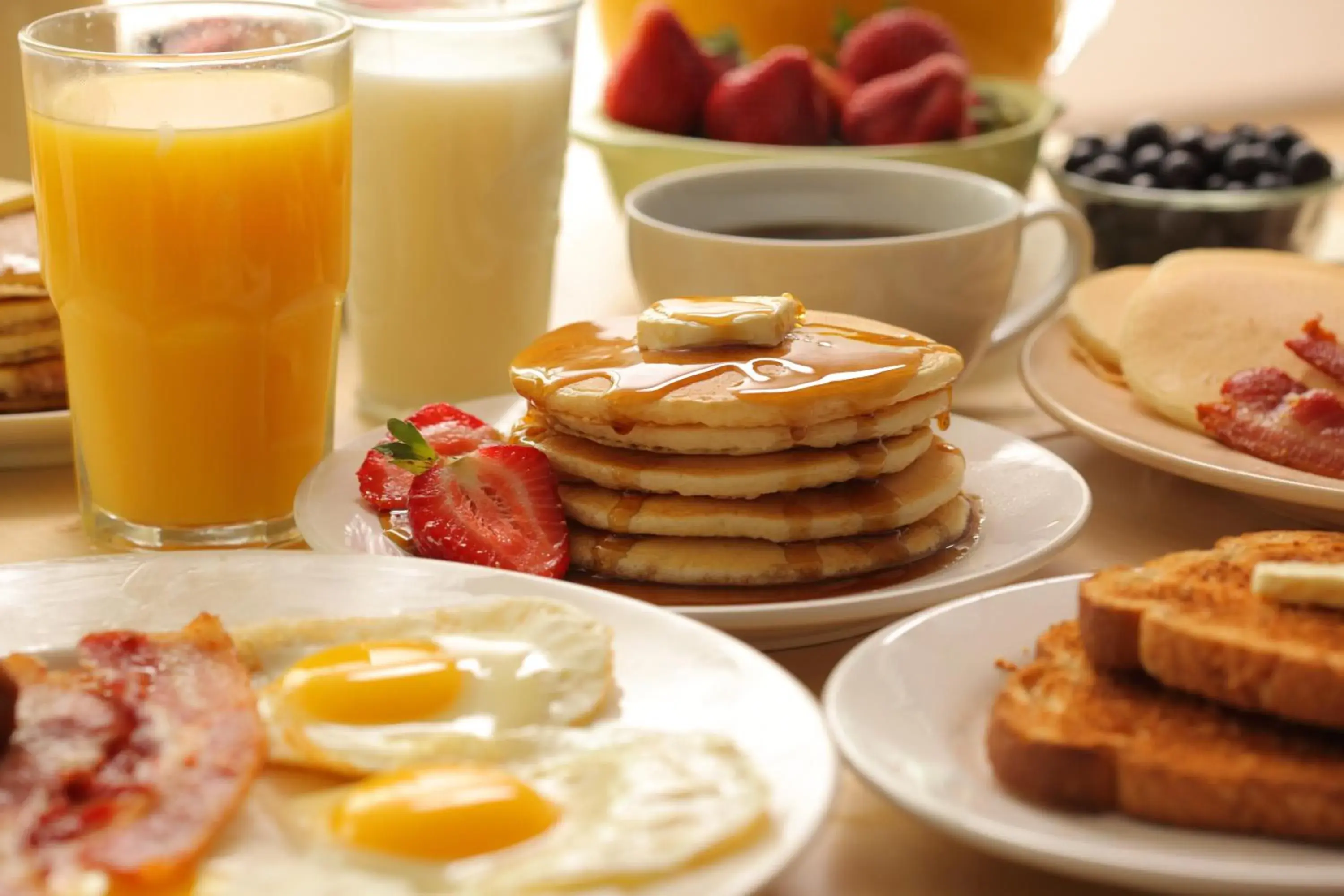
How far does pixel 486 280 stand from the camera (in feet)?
5.16

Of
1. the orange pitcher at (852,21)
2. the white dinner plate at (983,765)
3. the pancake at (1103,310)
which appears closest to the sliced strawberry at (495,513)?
the white dinner plate at (983,765)

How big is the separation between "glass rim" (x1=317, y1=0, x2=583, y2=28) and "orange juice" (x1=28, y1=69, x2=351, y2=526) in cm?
26

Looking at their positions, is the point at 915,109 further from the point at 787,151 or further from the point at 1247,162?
the point at 1247,162

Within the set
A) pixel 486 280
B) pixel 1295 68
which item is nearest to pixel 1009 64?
pixel 486 280

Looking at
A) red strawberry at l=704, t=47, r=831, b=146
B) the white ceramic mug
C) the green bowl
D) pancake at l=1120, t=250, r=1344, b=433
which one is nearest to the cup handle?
the white ceramic mug

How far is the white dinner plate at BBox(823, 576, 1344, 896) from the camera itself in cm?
71

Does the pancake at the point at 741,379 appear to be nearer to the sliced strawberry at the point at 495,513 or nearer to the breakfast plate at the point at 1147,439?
the sliced strawberry at the point at 495,513

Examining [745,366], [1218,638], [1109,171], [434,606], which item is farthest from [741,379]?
[1109,171]

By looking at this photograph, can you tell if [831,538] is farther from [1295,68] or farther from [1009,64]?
[1295,68]

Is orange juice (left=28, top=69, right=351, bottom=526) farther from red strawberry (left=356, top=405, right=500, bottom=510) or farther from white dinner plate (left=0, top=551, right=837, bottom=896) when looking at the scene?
white dinner plate (left=0, top=551, right=837, bottom=896)

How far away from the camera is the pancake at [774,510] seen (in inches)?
42.0

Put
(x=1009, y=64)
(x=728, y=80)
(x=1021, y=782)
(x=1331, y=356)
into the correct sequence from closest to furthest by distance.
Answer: (x=1021, y=782) < (x=1331, y=356) < (x=728, y=80) < (x=1009, y=64)

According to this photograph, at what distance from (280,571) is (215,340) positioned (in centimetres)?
28

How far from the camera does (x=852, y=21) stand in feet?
7.82
